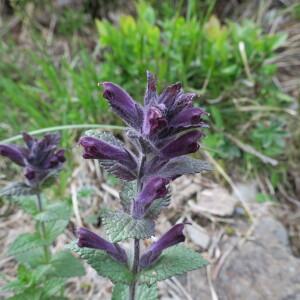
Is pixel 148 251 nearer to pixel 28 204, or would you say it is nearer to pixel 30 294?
pixel 30 294

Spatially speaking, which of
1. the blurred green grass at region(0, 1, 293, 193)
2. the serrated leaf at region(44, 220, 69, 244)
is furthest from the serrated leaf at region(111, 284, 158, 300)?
the blurred green grass at region(0, 1, 293, 193)

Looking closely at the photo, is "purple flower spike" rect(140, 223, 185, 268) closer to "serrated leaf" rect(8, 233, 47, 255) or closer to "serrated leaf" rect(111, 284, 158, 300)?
"serrated leaf" rect(111, 284, 158, 300)

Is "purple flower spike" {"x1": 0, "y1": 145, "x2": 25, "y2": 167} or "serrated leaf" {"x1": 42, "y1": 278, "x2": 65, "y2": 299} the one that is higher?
"purple flower spike" {"x1": 0, "y1": 145, "x2": 25, "y2": 167}

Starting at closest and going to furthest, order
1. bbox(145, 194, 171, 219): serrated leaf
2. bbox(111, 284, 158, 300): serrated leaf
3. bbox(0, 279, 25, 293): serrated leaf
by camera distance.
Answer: bbox(145, 194, 171, 219): serrated leaf < bbox(111, 284, 158, 300): serrated leaf < bbox(0, 279, 25, 293): serrated leaf

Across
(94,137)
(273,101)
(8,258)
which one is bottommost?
(8,258)

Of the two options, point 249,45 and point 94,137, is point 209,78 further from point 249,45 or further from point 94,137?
point 94,137

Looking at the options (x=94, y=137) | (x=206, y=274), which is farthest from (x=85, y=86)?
(x=94, y=137)

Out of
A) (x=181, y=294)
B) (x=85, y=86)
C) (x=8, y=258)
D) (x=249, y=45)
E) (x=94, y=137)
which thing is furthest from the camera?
(x=249, y=45)
